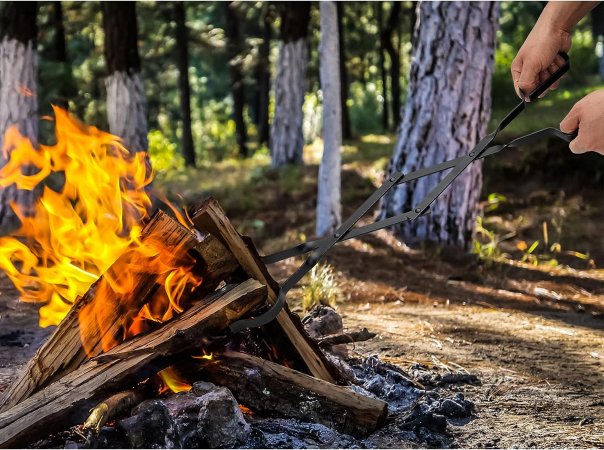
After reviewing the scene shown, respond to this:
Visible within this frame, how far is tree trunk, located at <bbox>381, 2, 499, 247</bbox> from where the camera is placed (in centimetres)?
830

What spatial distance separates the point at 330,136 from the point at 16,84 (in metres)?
5.15

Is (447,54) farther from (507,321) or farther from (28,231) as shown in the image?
(28,231)

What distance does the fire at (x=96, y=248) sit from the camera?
3580 mm

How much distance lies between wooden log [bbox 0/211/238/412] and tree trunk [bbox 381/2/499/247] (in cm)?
521

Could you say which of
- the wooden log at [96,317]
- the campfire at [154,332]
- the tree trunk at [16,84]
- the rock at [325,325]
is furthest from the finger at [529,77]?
the tree trunk at [16,84]

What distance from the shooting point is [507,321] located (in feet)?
20.4

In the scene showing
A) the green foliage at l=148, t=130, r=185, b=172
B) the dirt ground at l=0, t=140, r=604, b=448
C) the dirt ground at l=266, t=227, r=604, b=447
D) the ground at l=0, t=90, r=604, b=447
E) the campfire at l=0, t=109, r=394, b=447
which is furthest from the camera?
the green foliage at l=148, t=130, r=185, b=172

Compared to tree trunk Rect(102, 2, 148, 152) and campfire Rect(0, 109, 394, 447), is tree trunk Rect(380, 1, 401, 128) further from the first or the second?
campfire Rect(0, 109, 394, 447)

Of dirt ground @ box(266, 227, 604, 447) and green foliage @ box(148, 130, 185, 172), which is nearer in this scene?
dirt ground @ box(266, 227, 604, 447)

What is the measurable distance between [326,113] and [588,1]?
6646 millimetres

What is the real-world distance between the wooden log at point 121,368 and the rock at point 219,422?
0.98ft

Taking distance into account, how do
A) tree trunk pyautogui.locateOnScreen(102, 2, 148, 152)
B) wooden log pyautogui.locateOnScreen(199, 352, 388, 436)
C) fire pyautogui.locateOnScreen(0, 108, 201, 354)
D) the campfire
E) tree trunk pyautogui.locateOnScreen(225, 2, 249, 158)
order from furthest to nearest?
1. tree trunk pyautogui.locateOnScreen(225, 2, 249, 158)
2. tree trunk pyautogui.locateOnScreen(102, 2, 148, 152)
3. fire pyautogui.locateOnScreen(0, 108, 201, 354)
4. wooden log pyautogui.locateOnScreen(199, 352, 388, 436)
5. the campfire

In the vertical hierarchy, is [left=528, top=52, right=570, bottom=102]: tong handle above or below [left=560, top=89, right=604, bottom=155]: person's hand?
above

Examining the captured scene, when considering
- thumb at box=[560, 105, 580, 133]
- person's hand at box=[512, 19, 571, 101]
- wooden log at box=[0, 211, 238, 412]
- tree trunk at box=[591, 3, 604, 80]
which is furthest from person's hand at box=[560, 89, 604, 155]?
tree trunk at box=[591, 3, 604, 80]
